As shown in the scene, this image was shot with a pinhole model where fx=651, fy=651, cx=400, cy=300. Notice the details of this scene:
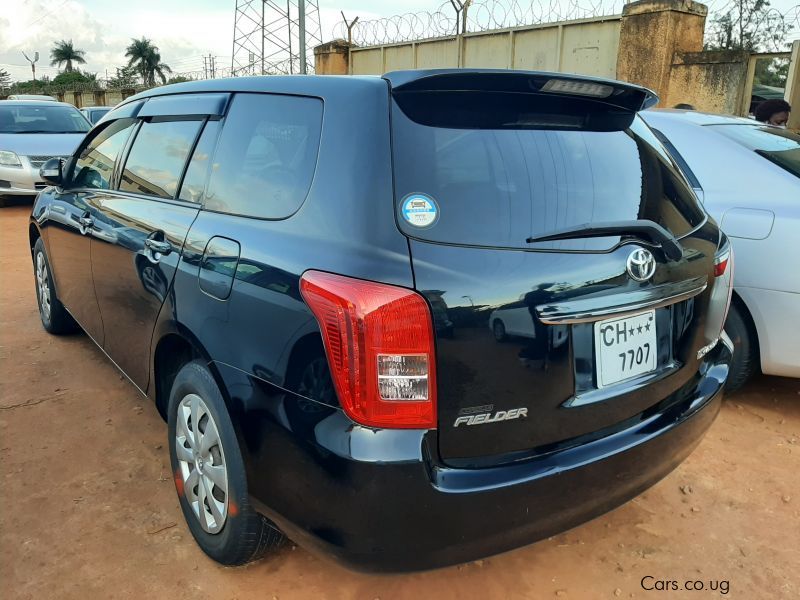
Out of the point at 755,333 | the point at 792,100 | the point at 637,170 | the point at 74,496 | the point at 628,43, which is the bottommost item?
the point at 74,496

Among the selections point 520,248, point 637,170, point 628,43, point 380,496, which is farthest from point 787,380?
point 628,43

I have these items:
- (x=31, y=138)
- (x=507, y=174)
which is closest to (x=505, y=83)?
(x=507, y=174)

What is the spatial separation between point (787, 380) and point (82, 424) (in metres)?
4.09

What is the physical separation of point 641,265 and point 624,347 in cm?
25

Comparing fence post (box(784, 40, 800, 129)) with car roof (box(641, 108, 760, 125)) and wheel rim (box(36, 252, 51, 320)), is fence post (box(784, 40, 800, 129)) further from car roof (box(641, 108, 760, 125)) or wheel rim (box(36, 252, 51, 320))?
wheel rim (box(36, 252, 51, 320))

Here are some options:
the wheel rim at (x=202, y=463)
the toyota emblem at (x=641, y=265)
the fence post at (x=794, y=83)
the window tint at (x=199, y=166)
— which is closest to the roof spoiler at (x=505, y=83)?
the toyota emblem at (x=641, y=265)

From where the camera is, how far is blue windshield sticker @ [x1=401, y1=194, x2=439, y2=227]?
1720 millimetres

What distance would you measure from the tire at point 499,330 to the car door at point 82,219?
7.46 feet

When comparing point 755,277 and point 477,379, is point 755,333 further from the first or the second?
point 477,379

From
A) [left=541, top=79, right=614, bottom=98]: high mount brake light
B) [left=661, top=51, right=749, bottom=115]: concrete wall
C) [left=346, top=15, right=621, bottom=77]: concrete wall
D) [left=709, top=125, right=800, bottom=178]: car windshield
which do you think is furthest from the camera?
[left=346, top=15, right=621, bottom=77]: concrete wall

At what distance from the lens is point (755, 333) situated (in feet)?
11.3

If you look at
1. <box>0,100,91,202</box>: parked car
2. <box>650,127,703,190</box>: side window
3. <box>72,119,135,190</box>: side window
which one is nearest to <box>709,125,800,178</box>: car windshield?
<box>650,127,703,190</box>: side window

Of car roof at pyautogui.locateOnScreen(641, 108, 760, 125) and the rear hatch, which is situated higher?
car roof at pyautogui.locateOnScreen(641, 108, 760, 125)

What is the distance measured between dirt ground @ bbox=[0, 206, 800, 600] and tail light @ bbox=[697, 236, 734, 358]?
79 cm
